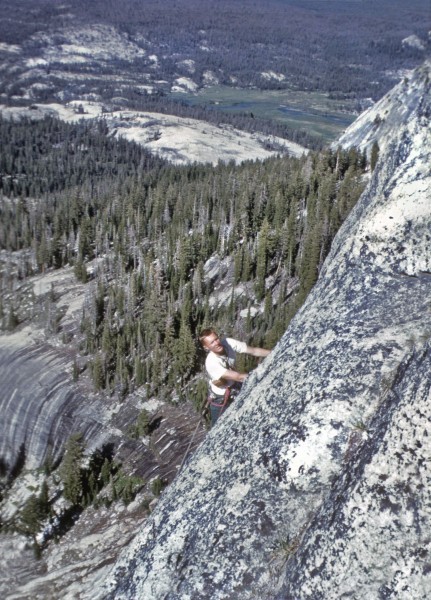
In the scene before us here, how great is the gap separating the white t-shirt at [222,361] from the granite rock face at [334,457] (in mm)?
1534

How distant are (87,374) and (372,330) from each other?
6111 centimetres

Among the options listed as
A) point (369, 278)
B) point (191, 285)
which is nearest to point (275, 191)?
point (191, 285)

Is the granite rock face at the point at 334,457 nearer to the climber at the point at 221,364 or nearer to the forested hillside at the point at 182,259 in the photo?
the climber at the point at 221,364

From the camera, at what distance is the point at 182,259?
86.4 m

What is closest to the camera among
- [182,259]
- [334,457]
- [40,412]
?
[334,457]

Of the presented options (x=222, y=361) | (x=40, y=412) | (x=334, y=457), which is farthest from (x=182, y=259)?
(x=334, y=457)

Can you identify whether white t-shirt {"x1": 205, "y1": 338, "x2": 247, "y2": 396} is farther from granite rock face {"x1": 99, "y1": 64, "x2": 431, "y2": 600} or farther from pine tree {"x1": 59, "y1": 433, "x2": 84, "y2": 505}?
pine tree {"x1": 59, "y1": 433, "x2": 84, "y2": 505}

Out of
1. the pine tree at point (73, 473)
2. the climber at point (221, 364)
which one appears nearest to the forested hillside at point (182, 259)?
the pine tree at point (73, 473)

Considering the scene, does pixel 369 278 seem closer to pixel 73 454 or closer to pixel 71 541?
pixel 71 541

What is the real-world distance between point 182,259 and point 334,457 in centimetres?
7701

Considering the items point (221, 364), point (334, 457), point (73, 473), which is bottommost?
point (73, 473)

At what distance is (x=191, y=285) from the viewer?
8281 centimetres

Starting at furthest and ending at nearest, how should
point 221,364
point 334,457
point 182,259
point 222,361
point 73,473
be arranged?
point 182,259
point 73,473
point 222,361
point 221,364
point 334,457

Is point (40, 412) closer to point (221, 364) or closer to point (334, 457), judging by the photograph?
point (221, 364)
